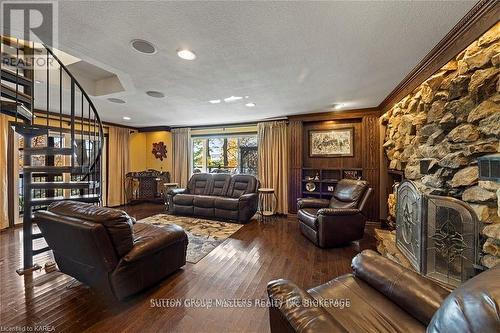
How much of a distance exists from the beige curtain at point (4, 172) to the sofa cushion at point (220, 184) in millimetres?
3796

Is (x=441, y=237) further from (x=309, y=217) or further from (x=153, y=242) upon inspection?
(x=153, y=242)

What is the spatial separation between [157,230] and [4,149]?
3.98 m

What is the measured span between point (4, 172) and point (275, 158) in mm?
5344

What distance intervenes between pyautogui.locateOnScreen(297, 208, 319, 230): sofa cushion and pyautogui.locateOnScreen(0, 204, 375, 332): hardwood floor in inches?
12.7

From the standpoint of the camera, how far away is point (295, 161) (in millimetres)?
4820

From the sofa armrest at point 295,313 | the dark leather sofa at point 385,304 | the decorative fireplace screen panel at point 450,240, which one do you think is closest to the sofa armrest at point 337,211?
the decorative fireplace screen panel at point 450,240

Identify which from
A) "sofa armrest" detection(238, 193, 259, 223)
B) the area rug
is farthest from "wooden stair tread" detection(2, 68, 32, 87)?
"sofa armrest" detection(238, 193, 259, 223)

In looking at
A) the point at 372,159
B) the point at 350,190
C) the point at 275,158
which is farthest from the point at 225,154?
the point at 372,159

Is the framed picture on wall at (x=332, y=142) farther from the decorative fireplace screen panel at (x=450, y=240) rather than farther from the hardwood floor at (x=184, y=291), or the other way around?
the decorative fireplace screen panel at (x=450, y=240)

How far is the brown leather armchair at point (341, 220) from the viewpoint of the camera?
304 cm

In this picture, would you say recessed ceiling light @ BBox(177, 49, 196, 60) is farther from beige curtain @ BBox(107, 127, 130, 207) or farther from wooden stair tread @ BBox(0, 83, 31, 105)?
beige curtain @ BBox(107, 127, 130, 207)

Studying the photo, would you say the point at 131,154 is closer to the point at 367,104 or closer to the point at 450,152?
the point at 367,104

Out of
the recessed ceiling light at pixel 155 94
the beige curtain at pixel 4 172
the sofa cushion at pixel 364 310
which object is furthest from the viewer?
the beige curtain at pixel 4 172

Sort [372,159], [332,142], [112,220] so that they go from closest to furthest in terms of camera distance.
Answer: [112,220] < [372,159] < [332,142]
